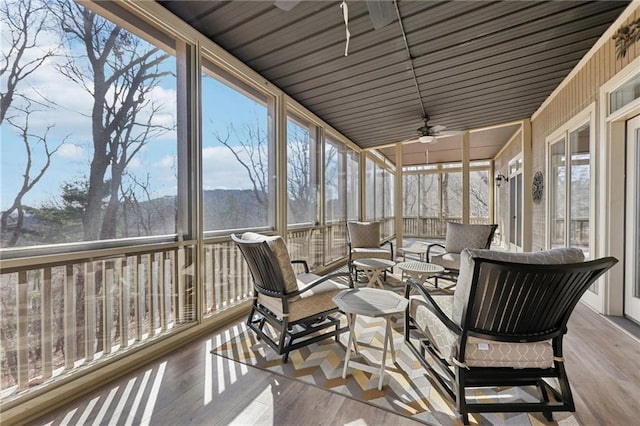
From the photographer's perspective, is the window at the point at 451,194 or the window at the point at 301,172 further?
the window at the point at 451,194

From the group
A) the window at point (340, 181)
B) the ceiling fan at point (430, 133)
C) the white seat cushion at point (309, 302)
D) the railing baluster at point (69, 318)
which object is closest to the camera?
the railing baluster at point (69, 318)

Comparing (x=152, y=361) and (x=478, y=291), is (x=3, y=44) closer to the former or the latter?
(x=152, y=361)

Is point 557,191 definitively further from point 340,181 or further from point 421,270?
point 340,181

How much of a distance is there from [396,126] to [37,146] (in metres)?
5.39

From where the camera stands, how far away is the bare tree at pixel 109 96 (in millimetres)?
1968

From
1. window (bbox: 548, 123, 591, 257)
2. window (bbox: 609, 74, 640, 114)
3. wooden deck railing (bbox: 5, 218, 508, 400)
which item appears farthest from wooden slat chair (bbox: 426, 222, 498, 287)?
wooden deck railing (bbox: 5, 218, 508, 400)

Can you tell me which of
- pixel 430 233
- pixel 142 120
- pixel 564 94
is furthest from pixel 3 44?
pixel 430 233

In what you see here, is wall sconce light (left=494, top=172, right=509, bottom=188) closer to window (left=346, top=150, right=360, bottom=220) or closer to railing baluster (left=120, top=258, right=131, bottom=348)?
window (left=346, top=150, right=360, bottom=220)

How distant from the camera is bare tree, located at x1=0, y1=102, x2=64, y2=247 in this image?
1630mm

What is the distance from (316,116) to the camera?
504 centimetres

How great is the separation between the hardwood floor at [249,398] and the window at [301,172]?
2.56 meters

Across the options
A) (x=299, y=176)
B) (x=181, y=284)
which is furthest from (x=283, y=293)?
(x=299, y=176)

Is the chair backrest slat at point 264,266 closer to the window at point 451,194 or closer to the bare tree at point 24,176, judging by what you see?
the bare tree at point 24,176

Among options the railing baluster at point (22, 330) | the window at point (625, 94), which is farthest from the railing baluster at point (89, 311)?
the window at point (625, 94)
